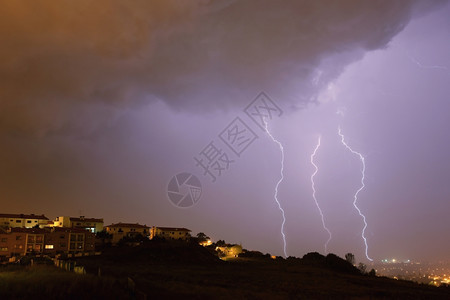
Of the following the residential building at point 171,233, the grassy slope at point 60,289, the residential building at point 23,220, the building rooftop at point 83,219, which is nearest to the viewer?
the grassy slope at point 60,289

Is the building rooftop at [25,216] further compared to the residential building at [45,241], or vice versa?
the building rooftop at [25,216]

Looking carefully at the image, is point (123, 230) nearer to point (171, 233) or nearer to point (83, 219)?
point (83, 219)

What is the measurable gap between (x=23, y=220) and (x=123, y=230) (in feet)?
69.2

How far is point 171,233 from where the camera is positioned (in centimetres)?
8569

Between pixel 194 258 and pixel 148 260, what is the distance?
725 cm

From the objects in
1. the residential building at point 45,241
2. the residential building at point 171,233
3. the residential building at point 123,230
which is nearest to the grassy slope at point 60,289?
the residential building at point 45,241

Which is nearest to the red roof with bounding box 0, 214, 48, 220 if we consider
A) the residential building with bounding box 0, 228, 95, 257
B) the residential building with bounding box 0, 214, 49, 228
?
the residential building with bounding box 0, 214, 49, 228

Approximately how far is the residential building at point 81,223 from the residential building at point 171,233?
41.2 feet

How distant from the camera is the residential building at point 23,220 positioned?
7369 centimetres

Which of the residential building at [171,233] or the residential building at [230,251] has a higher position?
the residential building at [171,233]

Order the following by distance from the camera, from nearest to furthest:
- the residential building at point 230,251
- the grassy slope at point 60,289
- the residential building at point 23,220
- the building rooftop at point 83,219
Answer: the grassy slope at point 60,289
the residential building at point 23,220
the residential building at point 230,251
the building rooftop at point 83,219

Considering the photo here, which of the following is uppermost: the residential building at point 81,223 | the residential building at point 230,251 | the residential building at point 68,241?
the residential building at point 81,223

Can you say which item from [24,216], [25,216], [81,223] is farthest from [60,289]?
[25,216]

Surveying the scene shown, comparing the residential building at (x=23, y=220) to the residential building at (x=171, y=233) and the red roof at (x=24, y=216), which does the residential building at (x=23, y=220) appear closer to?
the red roof at (x=24, y=216)
